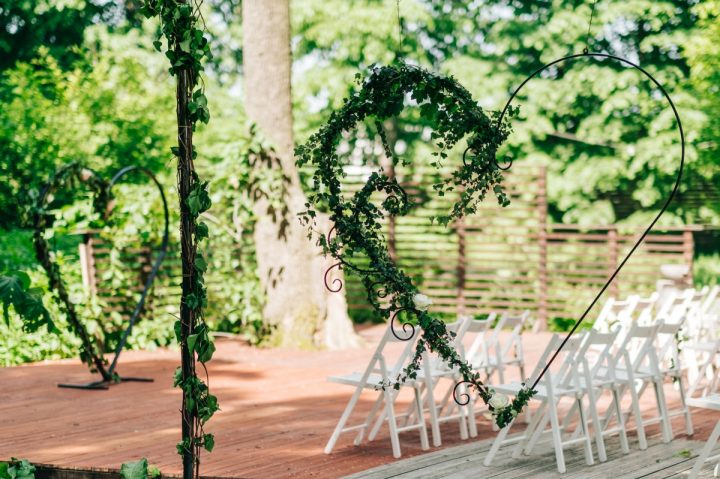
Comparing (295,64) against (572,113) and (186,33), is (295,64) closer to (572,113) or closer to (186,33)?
(572,113)

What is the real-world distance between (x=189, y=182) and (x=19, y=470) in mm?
2181

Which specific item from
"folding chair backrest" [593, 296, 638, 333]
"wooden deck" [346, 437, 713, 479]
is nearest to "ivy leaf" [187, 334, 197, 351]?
"wooden deck" [346, 437, 713, 479]

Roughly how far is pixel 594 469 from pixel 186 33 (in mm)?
3192

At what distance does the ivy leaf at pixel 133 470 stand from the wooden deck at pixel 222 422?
0.46 ft

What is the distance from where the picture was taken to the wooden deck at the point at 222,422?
231 inches

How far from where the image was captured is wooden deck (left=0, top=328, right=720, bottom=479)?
5.87 meters

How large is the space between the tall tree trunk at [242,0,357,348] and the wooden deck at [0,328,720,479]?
0.90m

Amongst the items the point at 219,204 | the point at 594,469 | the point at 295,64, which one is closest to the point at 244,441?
the point at 594,469

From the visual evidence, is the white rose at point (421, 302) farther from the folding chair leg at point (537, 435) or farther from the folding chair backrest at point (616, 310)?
the folding chair backrest at point (616, 310)

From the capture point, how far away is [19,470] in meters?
5.70

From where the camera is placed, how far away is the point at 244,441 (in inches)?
256

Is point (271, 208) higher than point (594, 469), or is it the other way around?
point (271, 208)

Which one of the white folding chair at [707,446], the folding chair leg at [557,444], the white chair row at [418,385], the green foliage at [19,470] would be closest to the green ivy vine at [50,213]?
the green foliage at [19,470]

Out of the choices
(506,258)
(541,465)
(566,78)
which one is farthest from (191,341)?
(566,78)
